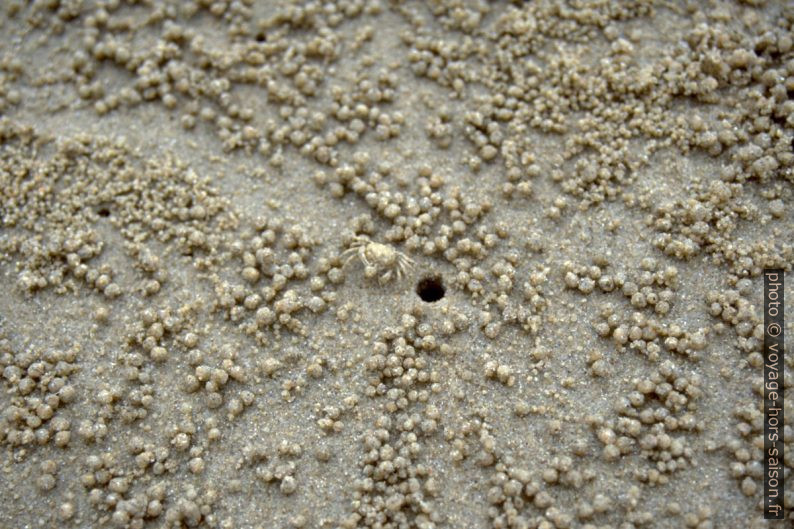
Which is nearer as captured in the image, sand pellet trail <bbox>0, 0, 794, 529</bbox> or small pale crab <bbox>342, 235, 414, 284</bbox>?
sand pellet trail <bbox>0, 0, 794, 529</bbox>

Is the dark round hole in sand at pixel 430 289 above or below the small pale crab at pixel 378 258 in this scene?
below

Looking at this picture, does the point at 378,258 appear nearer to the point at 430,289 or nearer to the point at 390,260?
the point at 390,260

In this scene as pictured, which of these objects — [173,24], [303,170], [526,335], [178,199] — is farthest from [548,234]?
[173,24]

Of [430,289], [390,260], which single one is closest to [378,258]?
[390,260]

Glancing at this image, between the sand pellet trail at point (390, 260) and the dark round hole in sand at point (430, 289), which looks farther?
the dark round hole in sand at point (430, 289)

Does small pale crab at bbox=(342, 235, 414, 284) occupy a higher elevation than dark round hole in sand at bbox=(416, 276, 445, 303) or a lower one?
higher
